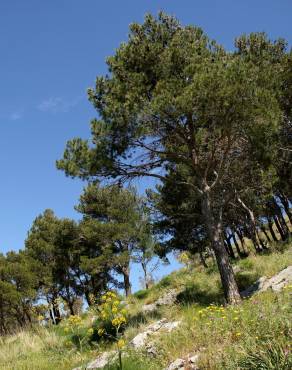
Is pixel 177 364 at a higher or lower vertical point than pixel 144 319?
lower

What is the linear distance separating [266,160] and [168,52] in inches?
203

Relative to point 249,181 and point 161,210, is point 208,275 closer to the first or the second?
point 249,181

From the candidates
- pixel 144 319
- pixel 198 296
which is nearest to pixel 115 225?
pixel 198 296

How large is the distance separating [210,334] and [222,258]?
6203 millimetres

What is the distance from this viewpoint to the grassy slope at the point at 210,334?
17.9 feet

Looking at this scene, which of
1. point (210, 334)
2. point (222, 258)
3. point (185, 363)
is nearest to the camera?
point (185, 363)

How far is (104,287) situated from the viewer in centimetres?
3278

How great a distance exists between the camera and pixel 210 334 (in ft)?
24.7

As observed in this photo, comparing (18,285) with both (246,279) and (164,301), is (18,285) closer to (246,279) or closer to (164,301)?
(164,301)

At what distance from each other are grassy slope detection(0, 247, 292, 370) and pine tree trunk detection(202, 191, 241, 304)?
3.41 feet

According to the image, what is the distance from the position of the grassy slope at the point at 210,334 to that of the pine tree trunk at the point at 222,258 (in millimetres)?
1039

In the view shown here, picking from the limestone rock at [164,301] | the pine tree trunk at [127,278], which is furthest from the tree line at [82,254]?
the limestone rock at [164,301]

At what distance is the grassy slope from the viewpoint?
5457 millimetres

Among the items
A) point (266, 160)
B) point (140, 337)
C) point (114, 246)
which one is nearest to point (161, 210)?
point (114, 246)
